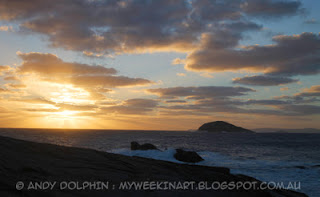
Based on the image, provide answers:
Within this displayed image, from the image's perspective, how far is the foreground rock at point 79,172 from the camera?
22.5 feet

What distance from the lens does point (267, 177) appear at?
18.5 m

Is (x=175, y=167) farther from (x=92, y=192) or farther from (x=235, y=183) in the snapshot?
(x=92, y=192)

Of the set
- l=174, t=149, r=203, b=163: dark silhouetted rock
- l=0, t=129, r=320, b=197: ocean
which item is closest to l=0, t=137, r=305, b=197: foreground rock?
l=0, t=129, r=320, b=197: ocean

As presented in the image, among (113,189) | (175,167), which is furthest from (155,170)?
(113,189)

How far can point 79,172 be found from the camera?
28.3 feet

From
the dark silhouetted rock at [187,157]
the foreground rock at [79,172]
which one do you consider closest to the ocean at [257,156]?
the dark silhouetted rock at [187,157]

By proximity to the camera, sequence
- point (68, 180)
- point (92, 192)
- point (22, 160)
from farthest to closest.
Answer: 1. point (22, 160)
2. point (68, 180)
3. point (92, 192)

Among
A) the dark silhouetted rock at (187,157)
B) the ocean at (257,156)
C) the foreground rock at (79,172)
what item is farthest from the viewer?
the dark silhouetted rock at (187,157)

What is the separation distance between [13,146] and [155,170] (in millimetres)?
6639

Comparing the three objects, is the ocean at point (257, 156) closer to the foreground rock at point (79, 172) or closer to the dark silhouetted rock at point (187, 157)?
the dark silhouetted rock at point (187, 157)

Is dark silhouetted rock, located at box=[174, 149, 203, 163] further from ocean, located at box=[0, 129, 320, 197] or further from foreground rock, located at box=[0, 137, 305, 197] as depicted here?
foreground rock, located at box=[0, 137, 305, 197]

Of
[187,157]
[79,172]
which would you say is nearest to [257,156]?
[187,157]

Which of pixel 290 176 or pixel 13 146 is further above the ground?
pixel 13 146

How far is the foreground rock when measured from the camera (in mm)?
6862
